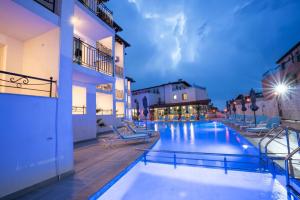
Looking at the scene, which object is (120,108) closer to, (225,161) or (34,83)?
(34,83)

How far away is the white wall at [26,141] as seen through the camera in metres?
3.23

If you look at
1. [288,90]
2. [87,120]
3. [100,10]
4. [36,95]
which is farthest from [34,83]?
[288,90]

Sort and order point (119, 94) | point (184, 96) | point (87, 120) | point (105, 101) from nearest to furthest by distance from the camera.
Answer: point (87, 120)
point (105, 101)
point (119, 94)
point (184, 96)

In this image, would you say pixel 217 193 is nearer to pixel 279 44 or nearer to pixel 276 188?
pixel 276 188

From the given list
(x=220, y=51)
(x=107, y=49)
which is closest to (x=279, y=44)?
(x=220, y=51)

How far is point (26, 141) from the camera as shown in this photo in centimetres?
358

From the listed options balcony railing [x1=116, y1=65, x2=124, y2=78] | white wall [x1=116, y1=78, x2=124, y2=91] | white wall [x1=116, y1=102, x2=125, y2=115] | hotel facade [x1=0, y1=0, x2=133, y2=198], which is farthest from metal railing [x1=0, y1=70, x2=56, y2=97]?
white wall [x1=116, y1=102, x2=125, y2=115]

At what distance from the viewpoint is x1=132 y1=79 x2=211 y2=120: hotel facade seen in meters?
30.4

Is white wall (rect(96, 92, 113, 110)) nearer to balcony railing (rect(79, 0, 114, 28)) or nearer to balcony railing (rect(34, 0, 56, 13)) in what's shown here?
balcony railing (rect(79, 0, 114, 28))

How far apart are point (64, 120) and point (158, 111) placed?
103ft

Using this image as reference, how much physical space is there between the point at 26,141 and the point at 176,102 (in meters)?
33.0

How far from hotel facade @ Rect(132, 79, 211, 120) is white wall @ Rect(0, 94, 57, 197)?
23.2m

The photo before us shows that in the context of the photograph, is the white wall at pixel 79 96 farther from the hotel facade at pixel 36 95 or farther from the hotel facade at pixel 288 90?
the hotel facade at pixel 288 90

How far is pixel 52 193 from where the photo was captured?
343cm
